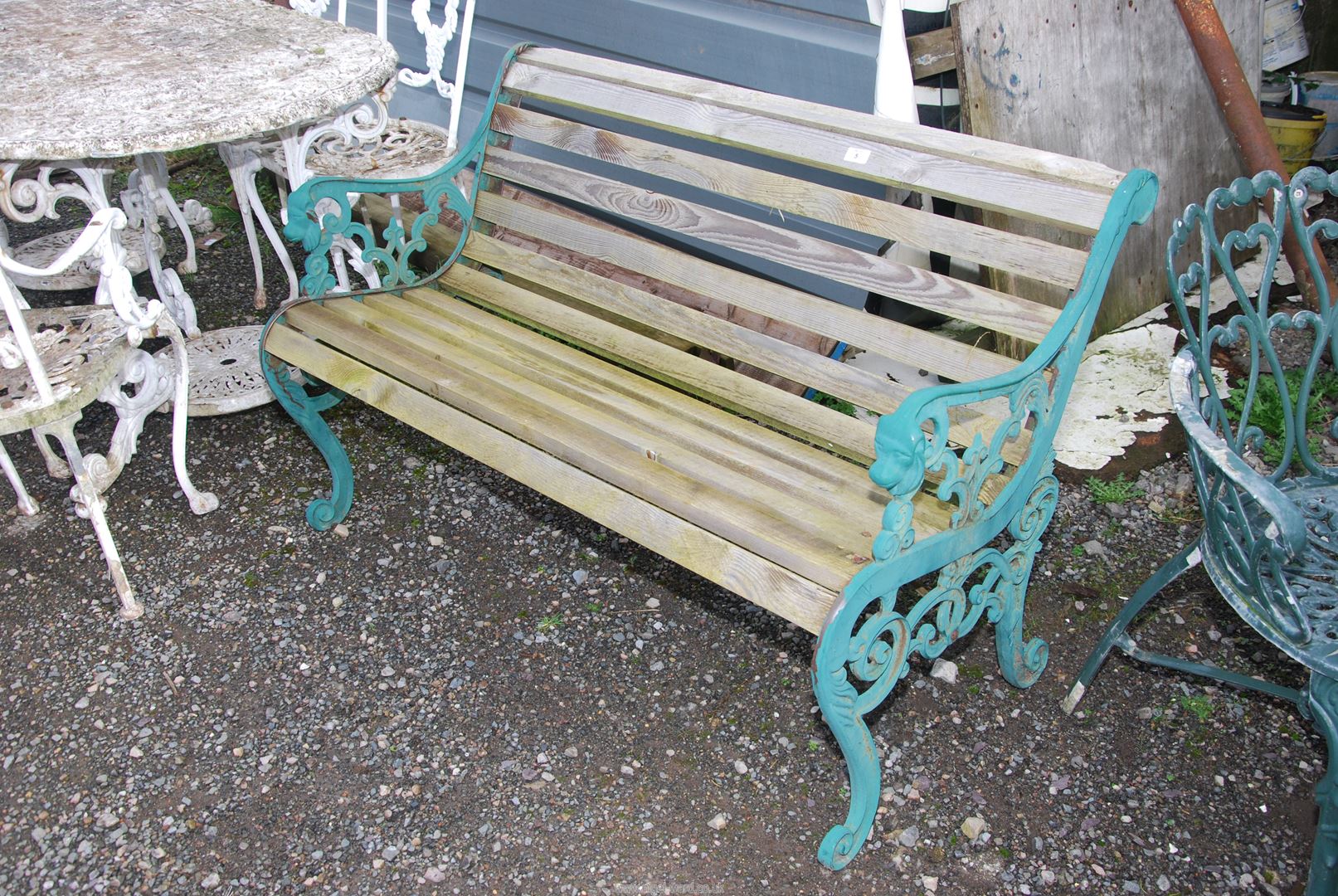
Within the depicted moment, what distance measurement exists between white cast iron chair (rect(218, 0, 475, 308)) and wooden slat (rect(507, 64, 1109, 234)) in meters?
0.85

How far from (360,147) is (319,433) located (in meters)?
1.35

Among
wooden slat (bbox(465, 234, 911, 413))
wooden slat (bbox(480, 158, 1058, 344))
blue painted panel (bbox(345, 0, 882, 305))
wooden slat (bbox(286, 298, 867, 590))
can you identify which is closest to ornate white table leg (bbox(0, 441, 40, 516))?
wooden slat (bbox(286, 298, 867, 590))

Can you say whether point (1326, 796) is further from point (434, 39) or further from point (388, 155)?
point (434, 39)

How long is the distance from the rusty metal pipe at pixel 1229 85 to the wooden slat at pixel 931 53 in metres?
0.84

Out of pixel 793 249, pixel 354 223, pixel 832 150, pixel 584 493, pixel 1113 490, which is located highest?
pixel 832 150

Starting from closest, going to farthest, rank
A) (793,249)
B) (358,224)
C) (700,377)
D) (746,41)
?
(793,249)
(700,377)
(358,224)
(746,41)

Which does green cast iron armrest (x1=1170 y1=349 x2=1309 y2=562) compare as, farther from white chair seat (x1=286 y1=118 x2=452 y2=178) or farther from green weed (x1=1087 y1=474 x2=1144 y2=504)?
white chair seat (x1=286 y1=118 x2=452 y2=178)

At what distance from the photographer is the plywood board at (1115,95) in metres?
3.25

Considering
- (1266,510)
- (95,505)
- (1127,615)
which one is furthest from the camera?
(95,505)

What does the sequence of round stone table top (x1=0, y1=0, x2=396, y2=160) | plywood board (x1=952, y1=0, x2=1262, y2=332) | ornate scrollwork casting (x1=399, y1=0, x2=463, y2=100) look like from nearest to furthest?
round stone table top (x1=0, y1=0, x2=396, y2=160), plywood board (x1=952, y1=0, x2=1262, y2=332), ornate scrollwork casting (x1=399, y1=0, x2=463, y2=100)

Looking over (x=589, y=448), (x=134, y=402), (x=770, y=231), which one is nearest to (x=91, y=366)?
(x=134, y=402)

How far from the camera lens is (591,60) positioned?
285 centimetres

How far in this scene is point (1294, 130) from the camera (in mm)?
4223

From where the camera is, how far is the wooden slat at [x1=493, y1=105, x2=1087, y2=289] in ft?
7.04
